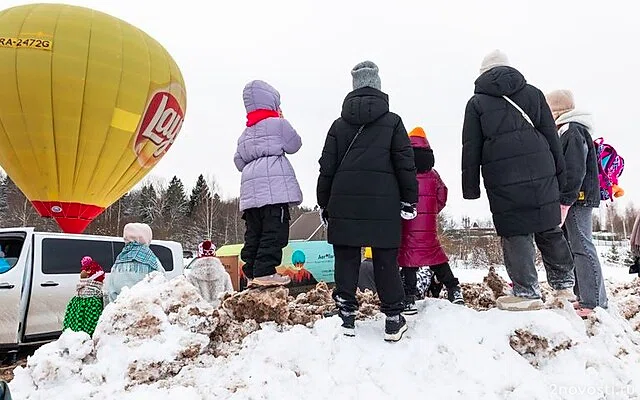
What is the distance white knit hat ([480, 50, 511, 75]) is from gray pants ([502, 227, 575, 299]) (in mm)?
1424

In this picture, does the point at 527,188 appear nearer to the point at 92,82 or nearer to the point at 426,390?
the point at 426,390

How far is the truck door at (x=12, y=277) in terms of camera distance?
6691 mm

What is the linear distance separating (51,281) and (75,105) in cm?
851

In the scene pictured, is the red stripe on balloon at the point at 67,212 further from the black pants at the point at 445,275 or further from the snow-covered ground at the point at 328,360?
the black pants at the point at 445,275

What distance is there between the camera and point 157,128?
1602 cm

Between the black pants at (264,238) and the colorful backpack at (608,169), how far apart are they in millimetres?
2965

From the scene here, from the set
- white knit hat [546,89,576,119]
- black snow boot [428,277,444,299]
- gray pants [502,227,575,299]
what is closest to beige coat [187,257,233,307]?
black snow boot [428,277,444,299]

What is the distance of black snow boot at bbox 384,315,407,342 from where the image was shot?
3446 millimetres

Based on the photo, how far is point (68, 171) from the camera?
48.6 feet

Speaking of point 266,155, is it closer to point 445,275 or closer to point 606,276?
point 445,275

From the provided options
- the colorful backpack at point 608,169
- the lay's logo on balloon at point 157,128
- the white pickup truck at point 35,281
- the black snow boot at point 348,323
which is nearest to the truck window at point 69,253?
the white pickup truck at point 35,281

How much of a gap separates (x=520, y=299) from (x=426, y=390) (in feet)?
4.23

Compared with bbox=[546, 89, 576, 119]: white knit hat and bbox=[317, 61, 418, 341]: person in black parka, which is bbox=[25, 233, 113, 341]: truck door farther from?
bbox=[546, 89, 576, 119]: white knit hat

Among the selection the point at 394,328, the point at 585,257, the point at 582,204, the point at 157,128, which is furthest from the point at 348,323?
the point at 157,128
